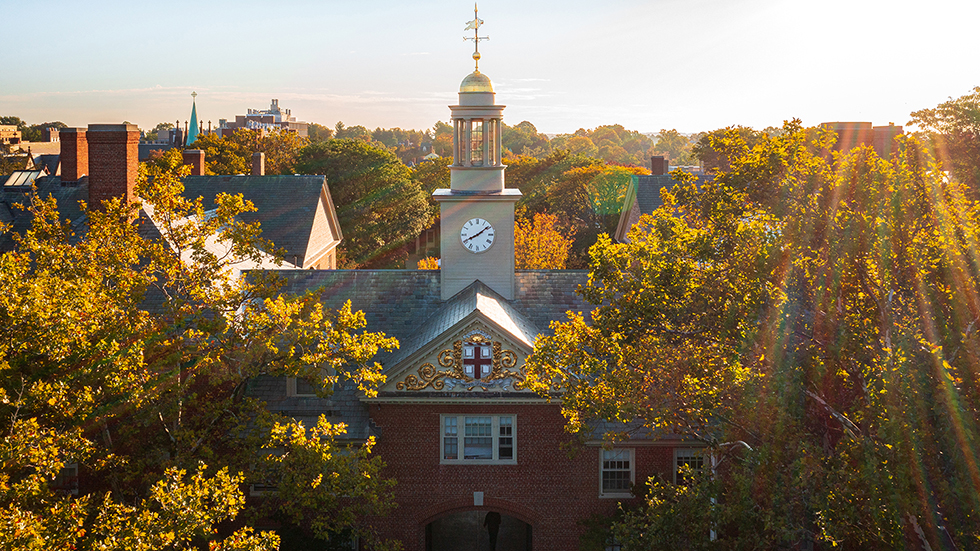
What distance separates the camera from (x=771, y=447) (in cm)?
1325

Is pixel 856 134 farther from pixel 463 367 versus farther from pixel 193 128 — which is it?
pixel 193 128

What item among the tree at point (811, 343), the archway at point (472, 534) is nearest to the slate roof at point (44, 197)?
the archway at point (472, 534)

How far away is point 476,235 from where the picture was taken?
87.5ft

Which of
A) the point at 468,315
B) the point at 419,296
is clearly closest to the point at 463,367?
the point at 468,315

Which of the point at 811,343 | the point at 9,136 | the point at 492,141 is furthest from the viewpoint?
the point at 9,136

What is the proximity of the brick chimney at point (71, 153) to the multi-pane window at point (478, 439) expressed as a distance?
2281 cm

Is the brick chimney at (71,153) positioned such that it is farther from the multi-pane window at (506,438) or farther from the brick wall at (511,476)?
the multi-pane window at (506,438)

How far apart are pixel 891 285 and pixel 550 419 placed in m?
11.6

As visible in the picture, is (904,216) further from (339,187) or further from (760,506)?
(339,187)

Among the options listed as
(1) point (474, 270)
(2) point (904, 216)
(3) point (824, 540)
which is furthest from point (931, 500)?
(1) point (474, 270)

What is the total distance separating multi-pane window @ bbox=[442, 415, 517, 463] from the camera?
2317 centimetres

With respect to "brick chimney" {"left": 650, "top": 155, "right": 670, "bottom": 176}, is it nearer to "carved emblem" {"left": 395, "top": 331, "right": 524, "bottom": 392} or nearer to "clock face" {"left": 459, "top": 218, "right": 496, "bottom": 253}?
"clock face" {"left": 459, "top": 218, "right": 496, "bottom": 253}

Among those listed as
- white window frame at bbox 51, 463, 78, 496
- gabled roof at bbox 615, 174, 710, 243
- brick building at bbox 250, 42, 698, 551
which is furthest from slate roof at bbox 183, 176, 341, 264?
white window frame at bbox 51, 463, 78, 496

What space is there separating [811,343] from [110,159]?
2149cm
